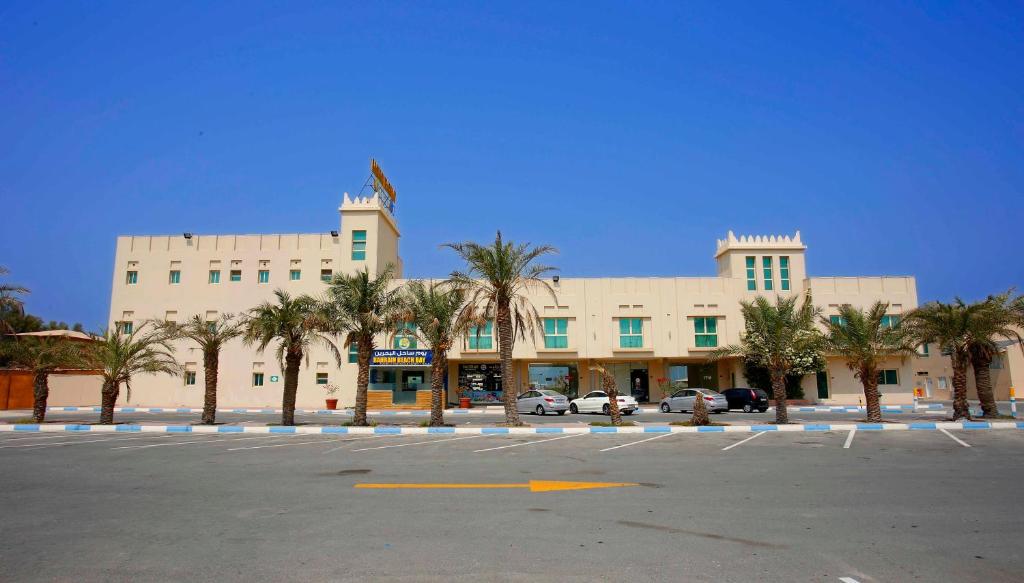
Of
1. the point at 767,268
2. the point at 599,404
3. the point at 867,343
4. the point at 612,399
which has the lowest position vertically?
the point at 599,404

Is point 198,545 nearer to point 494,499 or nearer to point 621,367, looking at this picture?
point 494,499

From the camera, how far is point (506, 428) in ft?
72.2

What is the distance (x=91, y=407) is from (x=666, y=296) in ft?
126

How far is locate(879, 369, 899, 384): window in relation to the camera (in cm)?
4103

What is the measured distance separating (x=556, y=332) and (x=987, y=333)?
23.7 meters

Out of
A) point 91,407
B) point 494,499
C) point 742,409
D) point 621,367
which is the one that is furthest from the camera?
point 621,367

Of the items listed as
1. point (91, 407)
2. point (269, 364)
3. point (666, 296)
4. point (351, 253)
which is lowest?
point (91, 407)

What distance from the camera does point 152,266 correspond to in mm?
42812

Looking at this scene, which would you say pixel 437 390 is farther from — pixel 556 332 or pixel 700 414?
pixel 556 332

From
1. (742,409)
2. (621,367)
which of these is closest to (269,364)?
(621,367)

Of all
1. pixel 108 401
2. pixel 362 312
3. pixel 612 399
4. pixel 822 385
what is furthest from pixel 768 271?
pixel 108 401

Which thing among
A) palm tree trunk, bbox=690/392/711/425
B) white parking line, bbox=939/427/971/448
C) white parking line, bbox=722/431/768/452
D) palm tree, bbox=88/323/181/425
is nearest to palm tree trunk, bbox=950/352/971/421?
white parking line, bbox=939/427/971/448

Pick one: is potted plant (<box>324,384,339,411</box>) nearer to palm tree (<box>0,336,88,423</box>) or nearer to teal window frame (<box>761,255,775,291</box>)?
palm tree (<box>0,336,88,423</box>)

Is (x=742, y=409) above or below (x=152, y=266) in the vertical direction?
below
